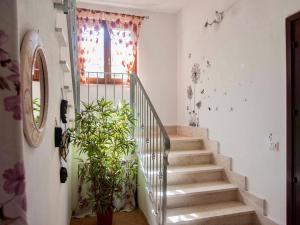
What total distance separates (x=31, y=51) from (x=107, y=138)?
193cm

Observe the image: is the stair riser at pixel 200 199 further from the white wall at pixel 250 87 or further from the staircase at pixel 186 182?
the white wall at pixel 250 87

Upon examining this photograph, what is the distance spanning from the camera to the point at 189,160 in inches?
131

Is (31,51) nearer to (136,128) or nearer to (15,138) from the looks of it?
(15,138)

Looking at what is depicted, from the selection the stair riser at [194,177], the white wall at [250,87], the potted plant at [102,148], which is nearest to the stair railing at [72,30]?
the potted plant at [102,148]

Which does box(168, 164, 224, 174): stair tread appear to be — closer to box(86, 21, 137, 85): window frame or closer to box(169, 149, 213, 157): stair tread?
box(169, 149, 213, 157): stair tread

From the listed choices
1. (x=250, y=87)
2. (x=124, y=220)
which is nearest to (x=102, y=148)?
(x=124, y=220)

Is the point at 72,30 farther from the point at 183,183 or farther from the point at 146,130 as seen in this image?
the point at 183,183

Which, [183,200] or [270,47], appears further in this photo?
[183,200]

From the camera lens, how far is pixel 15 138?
605mm

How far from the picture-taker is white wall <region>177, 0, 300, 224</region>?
7.64 feet

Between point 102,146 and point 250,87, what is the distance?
1880 millimetres

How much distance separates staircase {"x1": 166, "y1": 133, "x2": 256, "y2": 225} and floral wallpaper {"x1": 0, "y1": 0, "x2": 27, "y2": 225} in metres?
2.06

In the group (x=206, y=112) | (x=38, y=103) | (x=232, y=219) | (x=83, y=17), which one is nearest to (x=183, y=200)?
(x=232, y=219)

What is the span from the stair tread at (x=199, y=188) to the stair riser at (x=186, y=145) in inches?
27.5
